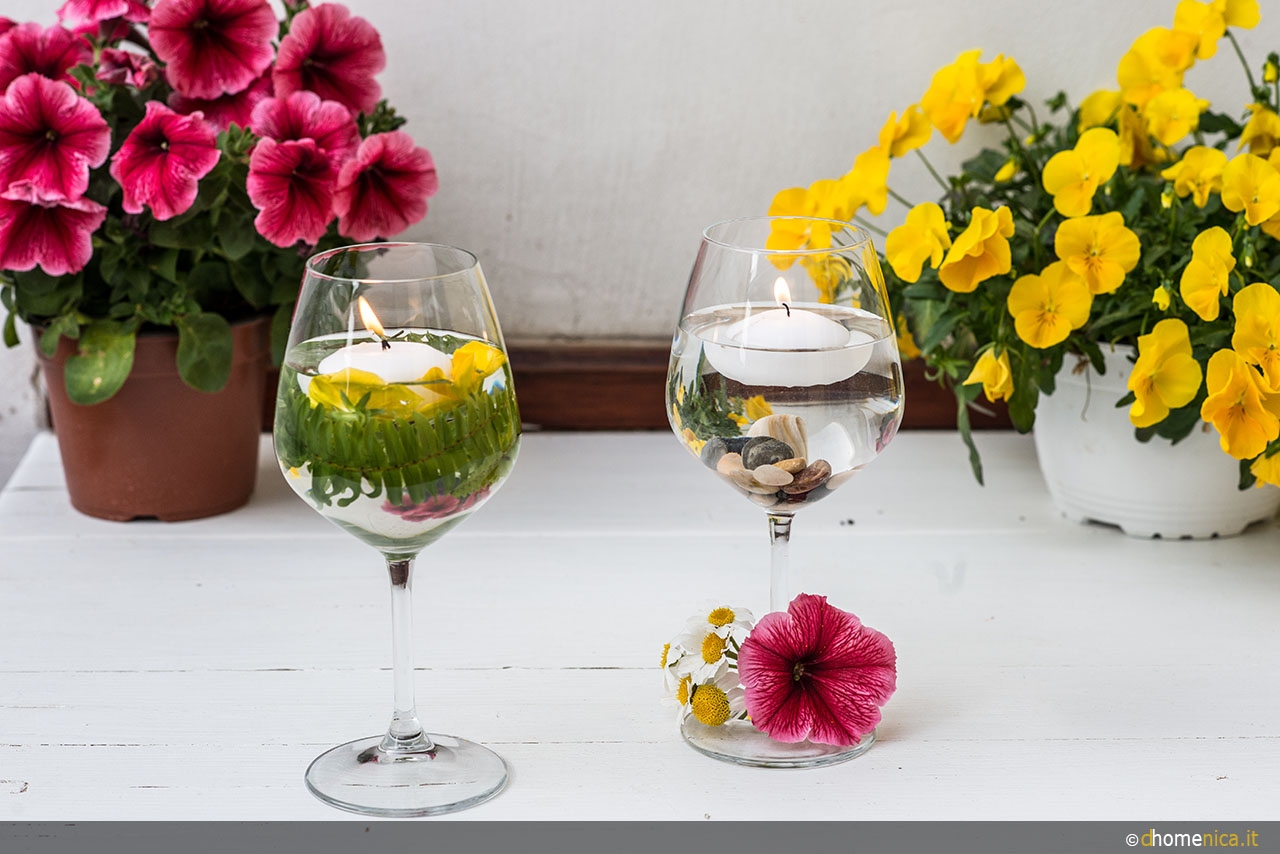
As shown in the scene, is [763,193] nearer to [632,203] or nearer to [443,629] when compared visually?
[632,203]

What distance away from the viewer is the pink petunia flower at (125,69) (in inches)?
34.7

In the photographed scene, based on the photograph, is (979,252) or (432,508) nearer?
(432,508)

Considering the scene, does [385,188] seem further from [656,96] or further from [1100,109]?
[1100,109]

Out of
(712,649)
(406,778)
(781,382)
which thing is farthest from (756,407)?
(406,778)

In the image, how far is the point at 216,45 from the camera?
88 centimetres

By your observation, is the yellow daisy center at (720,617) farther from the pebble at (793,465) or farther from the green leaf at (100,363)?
the green leaf at (100,363)

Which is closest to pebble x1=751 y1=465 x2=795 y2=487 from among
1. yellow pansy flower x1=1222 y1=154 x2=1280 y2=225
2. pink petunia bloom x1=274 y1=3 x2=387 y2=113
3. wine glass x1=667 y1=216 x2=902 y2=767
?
wine glass x1=667 y1=216 x2=902 y2=767

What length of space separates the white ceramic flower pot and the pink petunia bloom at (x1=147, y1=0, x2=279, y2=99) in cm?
59

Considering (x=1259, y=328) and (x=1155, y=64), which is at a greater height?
(x=1155, y=64)

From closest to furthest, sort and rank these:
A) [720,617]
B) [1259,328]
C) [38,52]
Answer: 1. [720,617]
2. [1259,328]
3. [38,52]

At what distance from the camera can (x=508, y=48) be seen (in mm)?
1081

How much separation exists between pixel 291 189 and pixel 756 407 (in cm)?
39

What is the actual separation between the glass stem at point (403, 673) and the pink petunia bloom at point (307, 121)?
37 centimetres

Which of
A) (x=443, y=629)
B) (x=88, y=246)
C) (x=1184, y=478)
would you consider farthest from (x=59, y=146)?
(x=1184, y=478)
